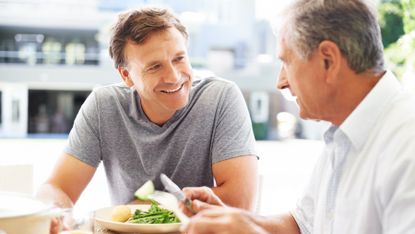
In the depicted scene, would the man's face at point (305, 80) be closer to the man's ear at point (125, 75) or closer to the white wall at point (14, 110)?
the man's ear at point (125, 75)

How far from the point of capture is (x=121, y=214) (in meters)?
1.45

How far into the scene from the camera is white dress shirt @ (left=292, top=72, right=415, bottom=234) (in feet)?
3.35

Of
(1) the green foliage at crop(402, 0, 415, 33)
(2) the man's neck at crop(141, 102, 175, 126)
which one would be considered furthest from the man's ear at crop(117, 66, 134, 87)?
(1) the green foliage at crop(402, 0, 415, 33)

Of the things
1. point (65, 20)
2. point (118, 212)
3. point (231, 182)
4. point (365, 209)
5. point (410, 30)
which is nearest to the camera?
point (365, 209)

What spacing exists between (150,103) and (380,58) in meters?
0.95

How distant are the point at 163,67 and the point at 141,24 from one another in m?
0.15

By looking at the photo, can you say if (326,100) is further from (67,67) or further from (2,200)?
(67,67)

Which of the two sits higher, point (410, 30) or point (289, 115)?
point (410, 30)

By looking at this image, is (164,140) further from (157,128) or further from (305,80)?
(305,80)

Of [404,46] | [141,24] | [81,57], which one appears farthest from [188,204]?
[81,57]

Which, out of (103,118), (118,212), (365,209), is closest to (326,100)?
(365,209)

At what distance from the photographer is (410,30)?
11.1 ft

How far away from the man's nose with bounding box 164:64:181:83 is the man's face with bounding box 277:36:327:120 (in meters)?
0.61

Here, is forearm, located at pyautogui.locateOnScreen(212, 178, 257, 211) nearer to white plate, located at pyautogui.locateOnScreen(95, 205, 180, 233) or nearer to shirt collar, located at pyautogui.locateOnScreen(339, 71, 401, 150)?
white plate, located at pyautogui.locateOnScreen(95, 205, 180, 233)
